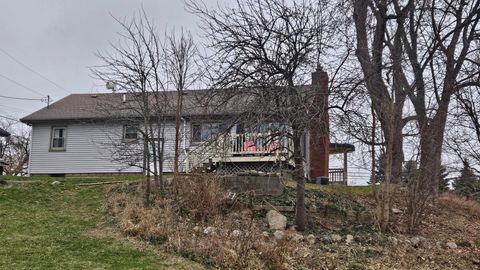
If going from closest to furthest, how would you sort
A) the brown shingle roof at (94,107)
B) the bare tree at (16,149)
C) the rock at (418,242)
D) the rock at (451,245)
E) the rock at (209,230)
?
the rock at (209,230) → the rock at (418,242) → the rock at (451,245) → the brown shingle roof at (94,107) → the bare tree at (16,149)

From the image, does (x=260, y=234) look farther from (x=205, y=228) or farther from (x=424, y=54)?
(x=424, y=54)

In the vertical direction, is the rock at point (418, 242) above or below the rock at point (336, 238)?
below

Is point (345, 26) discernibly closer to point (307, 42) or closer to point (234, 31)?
point (307, 42)

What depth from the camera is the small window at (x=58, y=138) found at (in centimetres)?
2047

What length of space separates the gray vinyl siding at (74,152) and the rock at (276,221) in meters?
12.3

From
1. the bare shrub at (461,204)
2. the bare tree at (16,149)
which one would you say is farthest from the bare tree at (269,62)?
the bare tree at (16,149)

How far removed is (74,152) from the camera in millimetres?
20281

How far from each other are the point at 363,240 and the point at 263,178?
3.50 m

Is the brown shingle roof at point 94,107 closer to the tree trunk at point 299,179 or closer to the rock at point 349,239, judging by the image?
the tree trunk at point 299,179

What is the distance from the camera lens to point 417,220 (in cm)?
948

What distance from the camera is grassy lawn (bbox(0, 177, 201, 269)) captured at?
6543 mm

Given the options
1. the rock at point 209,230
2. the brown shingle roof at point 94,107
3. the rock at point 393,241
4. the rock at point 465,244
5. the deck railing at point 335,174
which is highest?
the brown shingle roof at point 94,107

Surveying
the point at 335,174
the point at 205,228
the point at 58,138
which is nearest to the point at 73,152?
the point at 58,138

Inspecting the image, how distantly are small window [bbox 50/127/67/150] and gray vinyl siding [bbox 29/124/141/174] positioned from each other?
18 cm
